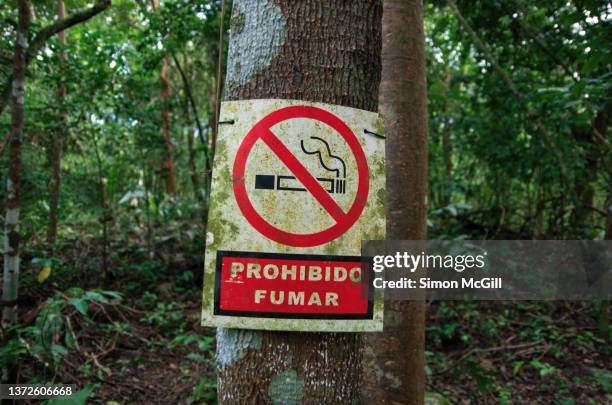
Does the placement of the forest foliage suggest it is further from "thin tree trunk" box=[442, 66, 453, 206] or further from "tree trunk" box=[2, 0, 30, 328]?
"tree trunk" box=[2, 0, 30, 328]

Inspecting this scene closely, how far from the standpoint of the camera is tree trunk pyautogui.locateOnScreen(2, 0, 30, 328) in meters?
3.09

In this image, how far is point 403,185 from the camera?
7.59 ft

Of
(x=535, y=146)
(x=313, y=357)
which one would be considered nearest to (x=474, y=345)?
(x=535, y=146)

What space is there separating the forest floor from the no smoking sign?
2040 millimetres

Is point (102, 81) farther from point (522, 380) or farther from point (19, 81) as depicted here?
point (522, 380)

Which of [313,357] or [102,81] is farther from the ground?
[102,81]

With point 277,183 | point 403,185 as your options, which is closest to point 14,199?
point 403,185

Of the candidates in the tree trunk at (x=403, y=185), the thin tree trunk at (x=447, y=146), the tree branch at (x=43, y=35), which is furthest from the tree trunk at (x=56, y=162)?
the thin tree trunk at (x=447, y=146)

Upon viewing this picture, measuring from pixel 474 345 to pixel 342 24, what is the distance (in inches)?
170

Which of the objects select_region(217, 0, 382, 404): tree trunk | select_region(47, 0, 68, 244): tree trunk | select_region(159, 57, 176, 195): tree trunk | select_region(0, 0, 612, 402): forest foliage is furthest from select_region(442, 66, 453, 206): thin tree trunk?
select_region(217, 0, 382, 404): tree trunk

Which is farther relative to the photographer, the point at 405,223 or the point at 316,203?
the point at 405,223

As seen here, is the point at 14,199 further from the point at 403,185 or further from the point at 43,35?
the point at 403,185

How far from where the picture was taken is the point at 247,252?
1076 mm

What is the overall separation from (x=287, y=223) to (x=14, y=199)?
2.78m
